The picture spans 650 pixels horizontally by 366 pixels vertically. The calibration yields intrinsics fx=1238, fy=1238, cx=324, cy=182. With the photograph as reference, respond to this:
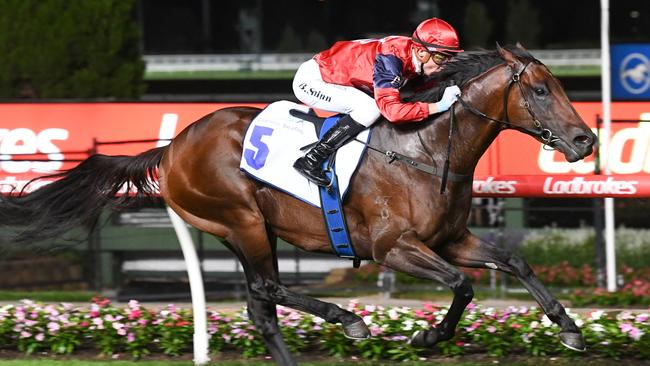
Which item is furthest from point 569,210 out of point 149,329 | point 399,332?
point 149,329

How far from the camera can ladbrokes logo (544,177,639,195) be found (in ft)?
20.5

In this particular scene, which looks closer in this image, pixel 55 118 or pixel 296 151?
pixel 296 151

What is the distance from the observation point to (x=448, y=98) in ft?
18.5

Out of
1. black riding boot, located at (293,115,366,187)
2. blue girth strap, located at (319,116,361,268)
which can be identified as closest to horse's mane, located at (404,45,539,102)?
black riding boot, located at (293,115,366,187)

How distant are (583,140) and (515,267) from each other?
0.69 meters

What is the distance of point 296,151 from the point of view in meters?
5.86

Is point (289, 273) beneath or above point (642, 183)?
beneath

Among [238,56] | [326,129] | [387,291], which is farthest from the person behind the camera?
[238,56]

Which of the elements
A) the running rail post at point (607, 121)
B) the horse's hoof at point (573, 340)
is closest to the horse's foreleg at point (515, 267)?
the horse's hoof at point (573, 340)

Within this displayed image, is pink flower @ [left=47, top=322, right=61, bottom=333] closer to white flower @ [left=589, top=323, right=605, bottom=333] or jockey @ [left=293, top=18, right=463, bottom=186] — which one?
jockey @ [left=293, top=18, right=463, bottom=186]

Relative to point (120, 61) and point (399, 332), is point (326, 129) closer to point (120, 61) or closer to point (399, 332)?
point (399, 332)

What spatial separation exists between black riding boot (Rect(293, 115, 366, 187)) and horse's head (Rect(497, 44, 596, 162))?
72cm

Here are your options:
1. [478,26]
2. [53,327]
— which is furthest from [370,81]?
[478,26]

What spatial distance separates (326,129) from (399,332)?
4.49ft
